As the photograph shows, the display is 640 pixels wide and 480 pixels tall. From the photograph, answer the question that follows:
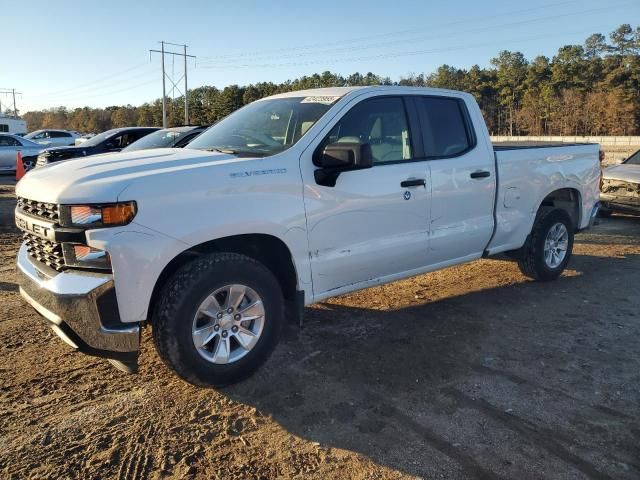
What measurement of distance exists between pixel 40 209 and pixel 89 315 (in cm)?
83

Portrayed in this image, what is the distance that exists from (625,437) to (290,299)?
229cm

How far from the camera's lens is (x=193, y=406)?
3.41m

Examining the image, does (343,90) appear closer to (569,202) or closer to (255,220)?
(255,220)

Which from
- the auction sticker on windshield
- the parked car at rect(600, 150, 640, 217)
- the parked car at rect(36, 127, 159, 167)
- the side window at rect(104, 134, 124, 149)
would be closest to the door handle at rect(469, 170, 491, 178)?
the auction sticker on windshield

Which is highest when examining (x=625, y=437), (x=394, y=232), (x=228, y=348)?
(x=394, y=232)

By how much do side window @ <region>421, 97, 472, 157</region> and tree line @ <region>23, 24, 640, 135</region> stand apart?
42.1 metres

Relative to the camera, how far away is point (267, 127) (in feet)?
14.2

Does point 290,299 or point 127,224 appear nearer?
point 127,224

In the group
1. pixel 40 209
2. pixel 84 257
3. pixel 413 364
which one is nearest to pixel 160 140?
pixel 40 209

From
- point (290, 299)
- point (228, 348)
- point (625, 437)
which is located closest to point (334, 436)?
point (228, 348)

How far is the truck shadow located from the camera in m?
3.09

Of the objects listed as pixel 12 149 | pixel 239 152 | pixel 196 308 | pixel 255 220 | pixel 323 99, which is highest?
pixel 12 149

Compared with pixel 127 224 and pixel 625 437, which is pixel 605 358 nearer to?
pixel 625 437

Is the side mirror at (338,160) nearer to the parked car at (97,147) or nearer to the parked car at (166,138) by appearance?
the parked car at (166,138)
